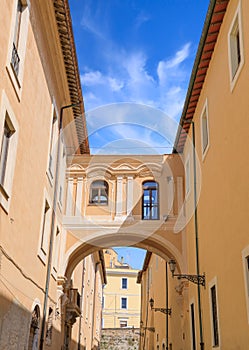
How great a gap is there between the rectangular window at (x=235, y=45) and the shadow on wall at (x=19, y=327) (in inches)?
278

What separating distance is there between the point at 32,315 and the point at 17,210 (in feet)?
11.7

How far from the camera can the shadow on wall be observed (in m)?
10.3

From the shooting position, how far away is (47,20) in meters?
13.4

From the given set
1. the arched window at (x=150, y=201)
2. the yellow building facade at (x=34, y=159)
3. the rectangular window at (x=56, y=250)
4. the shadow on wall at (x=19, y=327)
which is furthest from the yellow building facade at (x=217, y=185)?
the shadow on wall at (x=19, y=327)

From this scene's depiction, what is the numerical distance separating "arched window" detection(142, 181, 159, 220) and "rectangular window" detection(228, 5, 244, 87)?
8.56m

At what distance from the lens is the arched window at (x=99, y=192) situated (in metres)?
Answer: 19.2

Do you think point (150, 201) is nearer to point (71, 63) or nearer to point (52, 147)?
point (52, 147)

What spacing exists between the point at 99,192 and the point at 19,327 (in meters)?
8.42

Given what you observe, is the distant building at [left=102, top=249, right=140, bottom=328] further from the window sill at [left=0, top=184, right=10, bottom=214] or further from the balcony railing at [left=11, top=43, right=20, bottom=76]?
the balcony railing at [left=11, top=43, right=20, bottom=76]

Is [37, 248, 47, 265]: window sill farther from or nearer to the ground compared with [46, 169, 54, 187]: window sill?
nearer to the ground

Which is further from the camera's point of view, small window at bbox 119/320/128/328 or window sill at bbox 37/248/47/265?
small window at bbox 119/320/128/328

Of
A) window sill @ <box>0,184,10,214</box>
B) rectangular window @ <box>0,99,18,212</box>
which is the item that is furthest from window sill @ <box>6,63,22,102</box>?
window sill @ <box>0,184,10,214</box>

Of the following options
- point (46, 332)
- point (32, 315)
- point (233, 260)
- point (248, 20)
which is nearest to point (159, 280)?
Result: point (46, 332)

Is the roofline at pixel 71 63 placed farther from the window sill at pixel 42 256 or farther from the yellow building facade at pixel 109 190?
the window sill at pixel 42 256
